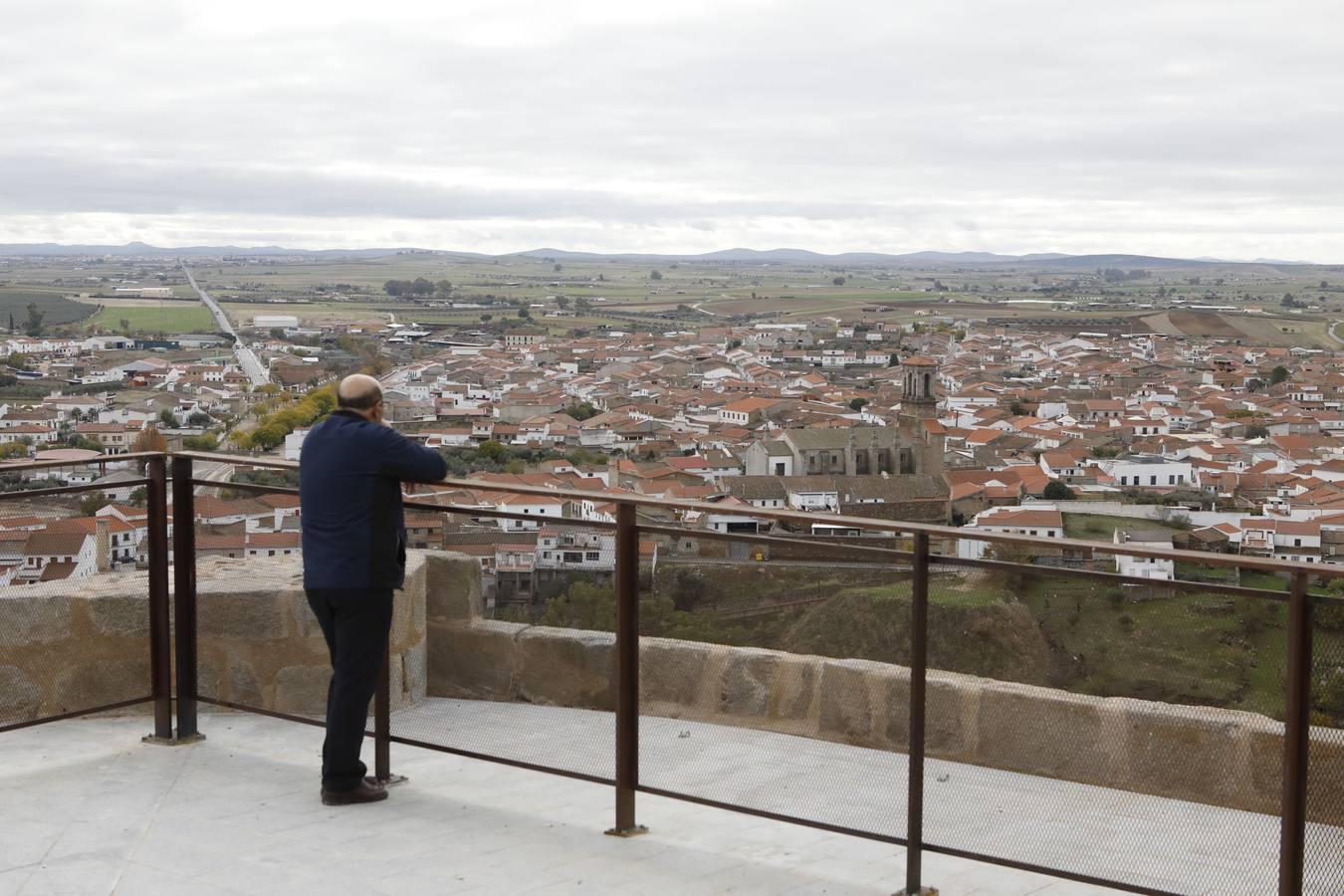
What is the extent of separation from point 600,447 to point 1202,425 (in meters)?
34.4

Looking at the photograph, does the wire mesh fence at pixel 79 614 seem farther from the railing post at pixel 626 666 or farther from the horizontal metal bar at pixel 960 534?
the railing post at pixel 626 666

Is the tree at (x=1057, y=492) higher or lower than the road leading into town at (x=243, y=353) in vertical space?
lower

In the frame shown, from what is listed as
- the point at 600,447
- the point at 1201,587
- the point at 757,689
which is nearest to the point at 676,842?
the point at 757,689

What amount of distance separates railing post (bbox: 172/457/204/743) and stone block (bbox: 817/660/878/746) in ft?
6.55

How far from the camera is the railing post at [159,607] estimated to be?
4.58m

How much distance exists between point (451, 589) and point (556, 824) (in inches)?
51.1

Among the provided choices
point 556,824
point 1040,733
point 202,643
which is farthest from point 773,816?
point 202,643

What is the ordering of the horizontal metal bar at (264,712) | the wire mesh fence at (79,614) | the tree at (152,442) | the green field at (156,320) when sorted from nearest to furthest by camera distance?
the horizontal metal bar at (264,712) → the wire mesh fence at (79,614) → the tree at (152,442) → the green field at (156,320)

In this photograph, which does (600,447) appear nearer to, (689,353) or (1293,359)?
(689,353)

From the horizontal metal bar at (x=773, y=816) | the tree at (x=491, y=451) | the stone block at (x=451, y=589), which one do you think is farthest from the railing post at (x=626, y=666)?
the tree at (x=491, y=451)

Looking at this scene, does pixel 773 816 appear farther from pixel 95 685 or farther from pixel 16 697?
pixel 16 697

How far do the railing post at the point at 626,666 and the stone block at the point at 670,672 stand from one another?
13.6 inches

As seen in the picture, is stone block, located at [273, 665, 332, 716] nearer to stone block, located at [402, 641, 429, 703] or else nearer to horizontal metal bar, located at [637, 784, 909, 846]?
stone block, located at [402, 641, 429, 703]

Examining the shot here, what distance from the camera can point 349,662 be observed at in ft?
13.1
